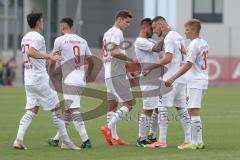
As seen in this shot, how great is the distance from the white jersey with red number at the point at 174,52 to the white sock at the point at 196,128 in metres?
0.80

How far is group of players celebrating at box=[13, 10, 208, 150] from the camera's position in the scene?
14.9 m

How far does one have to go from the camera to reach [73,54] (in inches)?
600

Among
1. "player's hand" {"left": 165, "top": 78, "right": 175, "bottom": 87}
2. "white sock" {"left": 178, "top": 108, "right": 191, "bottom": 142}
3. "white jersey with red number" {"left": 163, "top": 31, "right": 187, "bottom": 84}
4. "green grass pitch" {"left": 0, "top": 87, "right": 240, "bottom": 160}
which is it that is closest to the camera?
"green grass pitch" {"left": 0, "top": 87, "right": 240, "bottom": 160}

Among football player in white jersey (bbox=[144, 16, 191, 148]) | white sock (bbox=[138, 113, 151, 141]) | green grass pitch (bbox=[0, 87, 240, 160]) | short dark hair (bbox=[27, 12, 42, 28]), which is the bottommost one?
green grass pitch (bbox=[0, 87, 240, 160])

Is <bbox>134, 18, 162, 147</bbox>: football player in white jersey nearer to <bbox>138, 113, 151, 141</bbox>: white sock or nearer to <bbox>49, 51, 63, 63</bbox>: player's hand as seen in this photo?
<bbox>138, 113, 151, 141</bbox>: white sock

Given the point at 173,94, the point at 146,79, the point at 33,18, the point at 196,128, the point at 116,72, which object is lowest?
the point at 196,128

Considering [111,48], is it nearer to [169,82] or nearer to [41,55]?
[169,82]

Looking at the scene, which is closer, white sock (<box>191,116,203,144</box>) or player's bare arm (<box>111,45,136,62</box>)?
white sock (<box>191,116,203,144</box>)

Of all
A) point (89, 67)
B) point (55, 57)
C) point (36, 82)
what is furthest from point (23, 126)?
point (89, 67)

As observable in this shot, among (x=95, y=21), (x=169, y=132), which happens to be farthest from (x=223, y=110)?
(x=95, y=21)

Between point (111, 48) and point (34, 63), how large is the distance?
166 cm

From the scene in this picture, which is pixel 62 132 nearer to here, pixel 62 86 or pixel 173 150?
pixel 62 86

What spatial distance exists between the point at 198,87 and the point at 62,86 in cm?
249

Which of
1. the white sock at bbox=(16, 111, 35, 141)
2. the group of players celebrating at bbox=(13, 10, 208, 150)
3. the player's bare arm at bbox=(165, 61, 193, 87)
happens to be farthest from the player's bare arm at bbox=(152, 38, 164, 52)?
the white sock at bbox=(16, 111, 35, 141)
